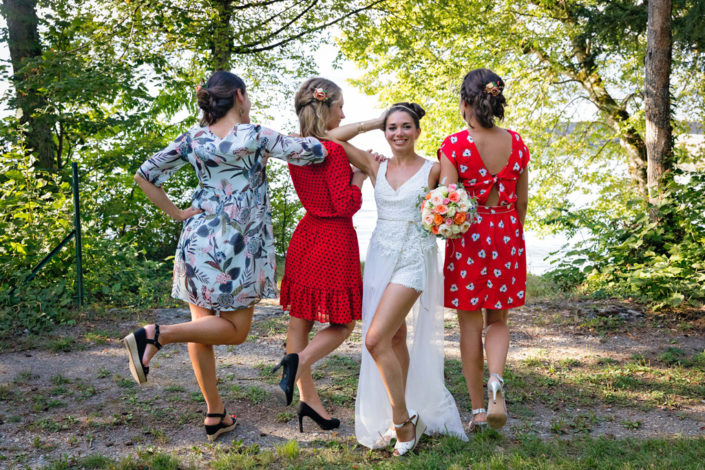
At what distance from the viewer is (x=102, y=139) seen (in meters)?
10.2

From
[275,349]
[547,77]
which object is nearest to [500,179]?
[275,349]

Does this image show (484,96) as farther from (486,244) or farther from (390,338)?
(390,338)

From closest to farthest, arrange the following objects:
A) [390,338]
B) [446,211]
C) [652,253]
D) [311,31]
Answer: [446,211]
[390,338]
[652,253]
[311,31]

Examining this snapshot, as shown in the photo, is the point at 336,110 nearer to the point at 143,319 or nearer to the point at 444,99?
the point at 143,319

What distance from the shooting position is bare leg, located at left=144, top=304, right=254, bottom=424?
321cm

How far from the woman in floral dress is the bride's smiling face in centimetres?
43

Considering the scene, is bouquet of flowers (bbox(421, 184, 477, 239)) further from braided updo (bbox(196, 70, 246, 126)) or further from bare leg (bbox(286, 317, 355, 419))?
braided updo (bbox(196, 70, 246, 126))

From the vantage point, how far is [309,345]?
11.5 ft

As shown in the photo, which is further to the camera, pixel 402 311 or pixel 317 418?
pixel 317 418

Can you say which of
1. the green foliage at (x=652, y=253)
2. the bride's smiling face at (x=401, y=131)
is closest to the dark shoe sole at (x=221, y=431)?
the bride's smiling face at (x=401, y=131)

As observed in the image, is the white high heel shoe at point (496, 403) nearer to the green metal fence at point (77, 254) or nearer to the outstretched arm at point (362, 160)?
the outstretched arm at point (362, 160)

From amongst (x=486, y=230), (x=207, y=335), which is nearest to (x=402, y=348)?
(x=486, y=230)

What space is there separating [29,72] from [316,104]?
7.28 meters

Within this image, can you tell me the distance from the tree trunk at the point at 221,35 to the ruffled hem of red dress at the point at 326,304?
308 inches
